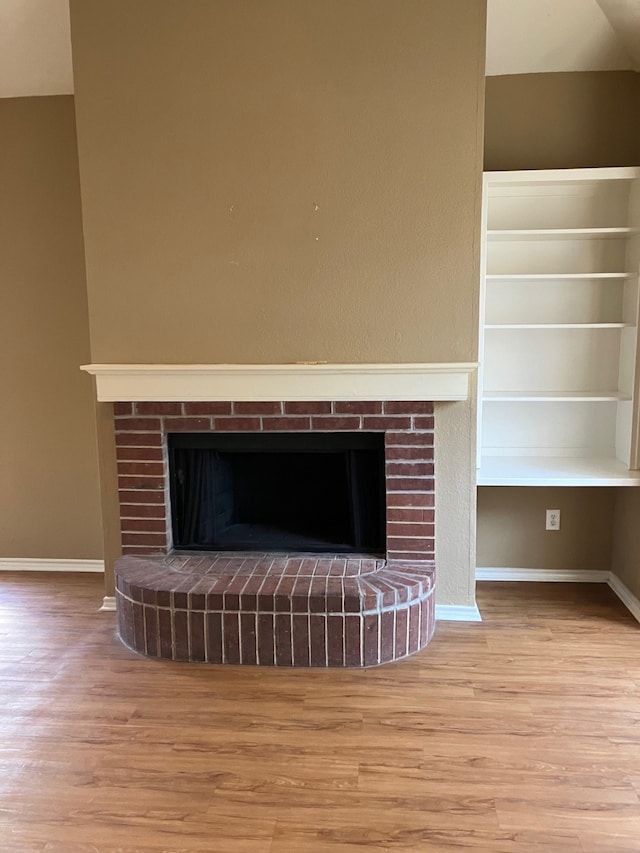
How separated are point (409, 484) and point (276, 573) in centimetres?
69

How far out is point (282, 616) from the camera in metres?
2.51

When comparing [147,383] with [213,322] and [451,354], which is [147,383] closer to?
[213,322]

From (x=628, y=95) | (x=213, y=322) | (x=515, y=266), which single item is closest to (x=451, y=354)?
(x=515, y=266)

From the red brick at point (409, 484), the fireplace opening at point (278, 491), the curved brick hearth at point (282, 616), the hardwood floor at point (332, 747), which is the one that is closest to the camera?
the hardwood floor at point (332, 747)

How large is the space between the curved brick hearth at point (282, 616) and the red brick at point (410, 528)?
0.19 m

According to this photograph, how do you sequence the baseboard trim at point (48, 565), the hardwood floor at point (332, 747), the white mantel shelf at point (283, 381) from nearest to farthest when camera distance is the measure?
the hardwood floor at point (332, 747)
the white mantel shelf at point (283, 381)
the baseboard trim at point (48, 565)

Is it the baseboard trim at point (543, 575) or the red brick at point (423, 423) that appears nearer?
the red brick at point (423, 423)

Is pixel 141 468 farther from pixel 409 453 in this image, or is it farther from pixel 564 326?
pixel 564 326

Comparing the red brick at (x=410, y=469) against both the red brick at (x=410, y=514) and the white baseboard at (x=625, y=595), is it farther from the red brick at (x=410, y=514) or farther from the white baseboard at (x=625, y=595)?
the white baseboard at (x=625, y=595)

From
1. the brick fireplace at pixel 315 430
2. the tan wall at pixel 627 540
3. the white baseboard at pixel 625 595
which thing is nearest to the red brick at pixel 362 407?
the brick fireplace at pixel 315 430

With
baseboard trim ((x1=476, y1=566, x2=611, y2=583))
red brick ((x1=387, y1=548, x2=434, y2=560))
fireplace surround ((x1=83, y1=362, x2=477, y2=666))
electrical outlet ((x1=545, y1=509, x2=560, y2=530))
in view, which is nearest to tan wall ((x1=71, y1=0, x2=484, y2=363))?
fireplace surround ((x1=83, y1=362, x2=477, y2=666))

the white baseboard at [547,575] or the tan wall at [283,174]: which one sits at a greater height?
the tan wall at [283,174]

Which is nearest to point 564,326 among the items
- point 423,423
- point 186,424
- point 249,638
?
point 423,423

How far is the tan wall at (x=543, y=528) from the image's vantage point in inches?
128
